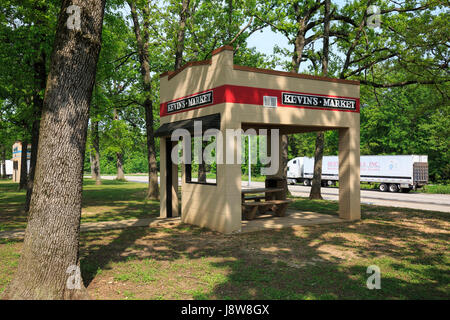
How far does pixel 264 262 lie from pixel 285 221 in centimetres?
480

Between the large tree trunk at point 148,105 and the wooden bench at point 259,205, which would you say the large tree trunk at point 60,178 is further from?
the large tree trunk at point 148,105

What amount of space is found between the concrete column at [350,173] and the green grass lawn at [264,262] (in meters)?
1.23

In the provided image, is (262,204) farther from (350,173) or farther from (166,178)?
(166,178)

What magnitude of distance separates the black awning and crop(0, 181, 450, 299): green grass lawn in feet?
10.1

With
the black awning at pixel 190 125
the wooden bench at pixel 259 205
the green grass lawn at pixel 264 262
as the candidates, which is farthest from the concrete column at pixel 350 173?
the black awning at pixel 190 125

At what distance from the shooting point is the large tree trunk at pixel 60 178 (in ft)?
16.5

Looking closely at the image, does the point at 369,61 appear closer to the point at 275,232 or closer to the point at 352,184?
the point at 352,184

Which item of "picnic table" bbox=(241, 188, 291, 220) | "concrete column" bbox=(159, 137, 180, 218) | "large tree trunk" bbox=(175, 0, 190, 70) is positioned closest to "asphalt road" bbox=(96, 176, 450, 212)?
"picnic table" bbox=(241, 188, 291, 220)

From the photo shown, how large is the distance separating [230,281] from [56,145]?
3.48 m

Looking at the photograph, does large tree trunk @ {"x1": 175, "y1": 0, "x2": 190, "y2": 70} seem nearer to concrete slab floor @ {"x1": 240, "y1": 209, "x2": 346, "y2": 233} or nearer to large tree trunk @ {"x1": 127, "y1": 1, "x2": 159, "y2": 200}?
large tree trunk @ {"x1": 127, "y1": 1, "x2": 159, "y2": 200}

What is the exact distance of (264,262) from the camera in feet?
23.9

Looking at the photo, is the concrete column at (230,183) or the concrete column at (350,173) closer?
the concrete column at (230,183)

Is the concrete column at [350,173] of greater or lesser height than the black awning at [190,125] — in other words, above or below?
below

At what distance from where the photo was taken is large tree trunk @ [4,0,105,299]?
5.04 meters
